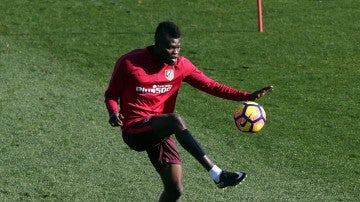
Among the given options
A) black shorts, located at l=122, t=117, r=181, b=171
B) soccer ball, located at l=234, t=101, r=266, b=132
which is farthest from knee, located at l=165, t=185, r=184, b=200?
soccer ball, located at l=234, t=101, r=266, b=132

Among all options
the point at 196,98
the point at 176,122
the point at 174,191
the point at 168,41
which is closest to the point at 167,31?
the point at 168,41

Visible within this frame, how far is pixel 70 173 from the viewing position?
44.2 feet

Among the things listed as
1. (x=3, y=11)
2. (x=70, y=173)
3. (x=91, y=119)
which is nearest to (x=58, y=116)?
(x=91, y=119)

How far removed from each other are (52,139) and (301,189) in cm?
441

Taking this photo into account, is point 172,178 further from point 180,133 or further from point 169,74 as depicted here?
point 169,74

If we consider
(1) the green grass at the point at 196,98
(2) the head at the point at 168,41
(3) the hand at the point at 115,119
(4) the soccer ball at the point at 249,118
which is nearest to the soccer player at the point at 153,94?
(2) the head at the point at 168,41

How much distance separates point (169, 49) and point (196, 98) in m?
7.30

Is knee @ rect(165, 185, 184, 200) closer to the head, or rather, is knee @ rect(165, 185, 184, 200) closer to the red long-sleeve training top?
the red long-sleeve training top

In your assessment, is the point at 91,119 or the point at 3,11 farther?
the point at 3,11

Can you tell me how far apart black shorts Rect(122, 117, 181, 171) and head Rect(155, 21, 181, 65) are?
2.46ft

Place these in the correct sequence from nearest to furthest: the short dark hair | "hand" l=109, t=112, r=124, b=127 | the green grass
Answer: "hand" l=109, t=112, r=124, b=127 → the short dark hair → the green grass

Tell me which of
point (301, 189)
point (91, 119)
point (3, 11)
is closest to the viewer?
point (301, 189)

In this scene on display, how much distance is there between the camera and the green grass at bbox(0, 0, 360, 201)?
516 inches

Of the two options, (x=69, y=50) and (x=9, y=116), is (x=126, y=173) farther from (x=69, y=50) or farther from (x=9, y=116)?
(x=69, y=50)
